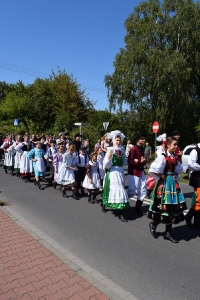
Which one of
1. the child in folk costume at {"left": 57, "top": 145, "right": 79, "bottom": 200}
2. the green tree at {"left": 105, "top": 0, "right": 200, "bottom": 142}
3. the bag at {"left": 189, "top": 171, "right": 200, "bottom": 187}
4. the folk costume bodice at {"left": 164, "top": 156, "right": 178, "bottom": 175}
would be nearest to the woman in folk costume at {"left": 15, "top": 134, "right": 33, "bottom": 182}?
the child in folk costume at {"left": 57, "top": 145, "right": 79, "bottom": 200}

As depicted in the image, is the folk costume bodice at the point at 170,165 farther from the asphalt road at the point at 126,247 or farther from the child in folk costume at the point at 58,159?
the child in folk costume at the point at 58,159

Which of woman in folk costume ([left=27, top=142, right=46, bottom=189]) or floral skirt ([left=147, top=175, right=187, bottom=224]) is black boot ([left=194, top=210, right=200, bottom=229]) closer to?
floral skirt ([left=147, top=175, right=187, bottom=224])

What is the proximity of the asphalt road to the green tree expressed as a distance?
59.8 feet

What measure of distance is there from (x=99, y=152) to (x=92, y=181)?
3.70ft

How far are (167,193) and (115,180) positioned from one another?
5.50 ft

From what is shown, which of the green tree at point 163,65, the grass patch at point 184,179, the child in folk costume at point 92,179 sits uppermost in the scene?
the green tree at point 163,65

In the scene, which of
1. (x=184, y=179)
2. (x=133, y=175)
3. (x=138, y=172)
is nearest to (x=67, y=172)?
(x=133, y=175)

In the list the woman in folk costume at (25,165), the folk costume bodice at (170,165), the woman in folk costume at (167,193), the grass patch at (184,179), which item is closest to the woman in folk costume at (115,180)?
the woman in folk costume at (167,193)

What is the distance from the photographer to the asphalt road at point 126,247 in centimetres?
377

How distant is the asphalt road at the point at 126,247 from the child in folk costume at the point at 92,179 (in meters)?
0.39

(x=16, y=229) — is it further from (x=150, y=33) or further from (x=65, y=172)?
(x=150, y=33)

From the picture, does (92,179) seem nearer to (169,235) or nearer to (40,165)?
(40,165)

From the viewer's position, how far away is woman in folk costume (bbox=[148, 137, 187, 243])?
16.5ft

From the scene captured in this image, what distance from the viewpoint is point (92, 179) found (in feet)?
27.7
